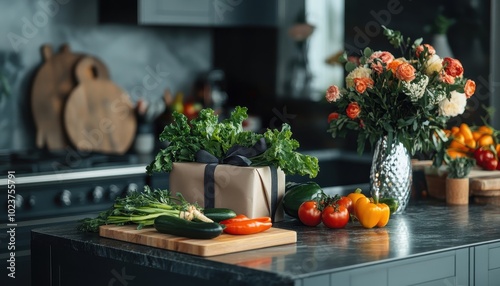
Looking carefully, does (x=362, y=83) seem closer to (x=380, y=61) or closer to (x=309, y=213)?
(x=380, y=61)

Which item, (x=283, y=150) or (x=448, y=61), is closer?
(x=283, y=150)

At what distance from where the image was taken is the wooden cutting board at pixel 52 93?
515cm

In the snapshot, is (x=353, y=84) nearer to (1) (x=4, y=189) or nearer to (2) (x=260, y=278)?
(2) (x=260, y=278)

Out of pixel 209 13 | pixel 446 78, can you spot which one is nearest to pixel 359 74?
pixel 446 78

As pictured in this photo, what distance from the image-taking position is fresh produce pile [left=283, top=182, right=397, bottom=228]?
286 cm

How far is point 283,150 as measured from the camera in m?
2.88

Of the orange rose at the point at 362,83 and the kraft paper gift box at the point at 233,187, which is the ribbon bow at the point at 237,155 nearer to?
the kraft paper gift box at the point at 233,187

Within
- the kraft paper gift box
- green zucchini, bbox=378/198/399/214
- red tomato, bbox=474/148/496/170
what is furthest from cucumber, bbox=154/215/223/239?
red tomato, bbox=474/148/496/170

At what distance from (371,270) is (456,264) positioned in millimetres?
385

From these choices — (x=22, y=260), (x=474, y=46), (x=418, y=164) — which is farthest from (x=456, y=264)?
(x=474, y=46)

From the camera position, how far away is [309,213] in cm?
288

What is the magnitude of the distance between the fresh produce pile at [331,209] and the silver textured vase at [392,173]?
302 mm

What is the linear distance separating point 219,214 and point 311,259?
1.28 ft

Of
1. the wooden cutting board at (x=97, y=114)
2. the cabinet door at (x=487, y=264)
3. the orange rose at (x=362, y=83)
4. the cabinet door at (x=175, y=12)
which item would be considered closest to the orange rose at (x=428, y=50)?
the orange rose at (x=362, y=83)
